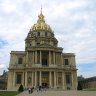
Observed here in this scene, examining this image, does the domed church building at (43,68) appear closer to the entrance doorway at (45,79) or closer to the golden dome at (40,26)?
the entrance doorway at (45,79)

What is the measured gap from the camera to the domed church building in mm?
69812

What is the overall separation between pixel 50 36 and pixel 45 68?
18.4 metres

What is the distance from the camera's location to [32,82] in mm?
69000

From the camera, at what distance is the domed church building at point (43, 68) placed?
6981 centimetres

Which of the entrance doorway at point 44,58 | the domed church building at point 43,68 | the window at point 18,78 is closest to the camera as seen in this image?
the domed church building at point 43,68

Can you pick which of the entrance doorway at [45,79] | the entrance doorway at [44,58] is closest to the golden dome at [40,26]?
the entrance doorway at [44,58]

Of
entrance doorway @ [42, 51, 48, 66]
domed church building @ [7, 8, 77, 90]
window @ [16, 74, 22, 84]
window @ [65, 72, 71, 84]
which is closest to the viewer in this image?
domed church building @ [7, 8, 77, 90]

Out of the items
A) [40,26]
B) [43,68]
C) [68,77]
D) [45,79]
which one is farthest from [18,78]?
[40,26]

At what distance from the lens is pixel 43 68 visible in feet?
229

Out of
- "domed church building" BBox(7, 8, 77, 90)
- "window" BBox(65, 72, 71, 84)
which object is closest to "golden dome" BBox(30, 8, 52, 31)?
"domed church building" BBox(7, 8, 77, 90)

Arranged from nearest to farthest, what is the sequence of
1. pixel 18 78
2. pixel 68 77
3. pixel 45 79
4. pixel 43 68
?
1. pixel 43 68
2. pixel 45 79
3. pixel 18 78
4. pixel 68 77

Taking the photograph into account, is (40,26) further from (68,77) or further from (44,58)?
(68,77)

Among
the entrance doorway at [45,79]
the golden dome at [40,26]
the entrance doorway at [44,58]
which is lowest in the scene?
the entrance doorway at [45,79]

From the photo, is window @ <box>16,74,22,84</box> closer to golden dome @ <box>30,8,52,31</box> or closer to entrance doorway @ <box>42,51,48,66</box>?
entrance doorway @ <box>42,51,48,66</box>
